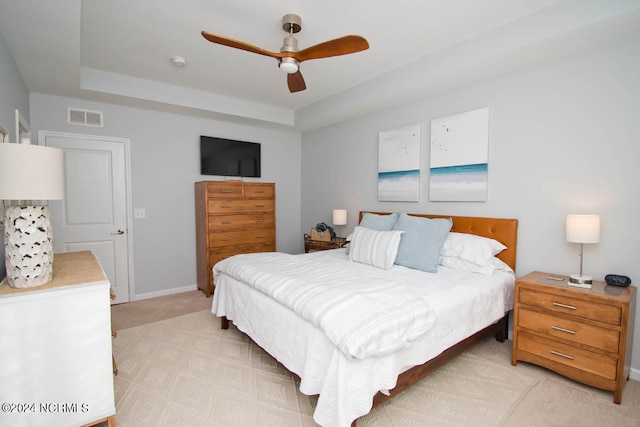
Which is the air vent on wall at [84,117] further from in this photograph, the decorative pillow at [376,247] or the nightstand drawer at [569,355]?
the nightstand drawer at [569,355]

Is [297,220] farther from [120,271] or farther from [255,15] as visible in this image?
[255,15]

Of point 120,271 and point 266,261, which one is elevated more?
point 266,261

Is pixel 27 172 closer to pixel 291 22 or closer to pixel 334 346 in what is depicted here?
pixel 334 346

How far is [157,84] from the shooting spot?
352 centimetres

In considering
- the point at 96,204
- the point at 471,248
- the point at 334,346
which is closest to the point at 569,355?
the point at 471,248

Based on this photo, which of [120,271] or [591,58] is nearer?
[591,58]

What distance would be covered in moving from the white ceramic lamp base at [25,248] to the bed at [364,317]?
1239 millimetres

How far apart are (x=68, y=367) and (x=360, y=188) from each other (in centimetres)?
342

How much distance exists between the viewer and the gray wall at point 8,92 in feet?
6.79

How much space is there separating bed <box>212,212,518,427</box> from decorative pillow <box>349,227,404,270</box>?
0.13ft

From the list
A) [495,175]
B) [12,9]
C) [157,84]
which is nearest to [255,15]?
[12,9]

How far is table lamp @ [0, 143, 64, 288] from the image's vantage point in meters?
1.42

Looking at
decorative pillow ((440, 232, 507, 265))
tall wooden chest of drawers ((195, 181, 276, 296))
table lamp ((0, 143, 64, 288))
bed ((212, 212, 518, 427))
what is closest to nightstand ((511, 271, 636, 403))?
bed ((212, 212, 518, 427))

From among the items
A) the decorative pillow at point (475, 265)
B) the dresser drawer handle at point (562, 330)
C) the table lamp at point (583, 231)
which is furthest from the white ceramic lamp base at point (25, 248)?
the table lamp at point (583, 231)
